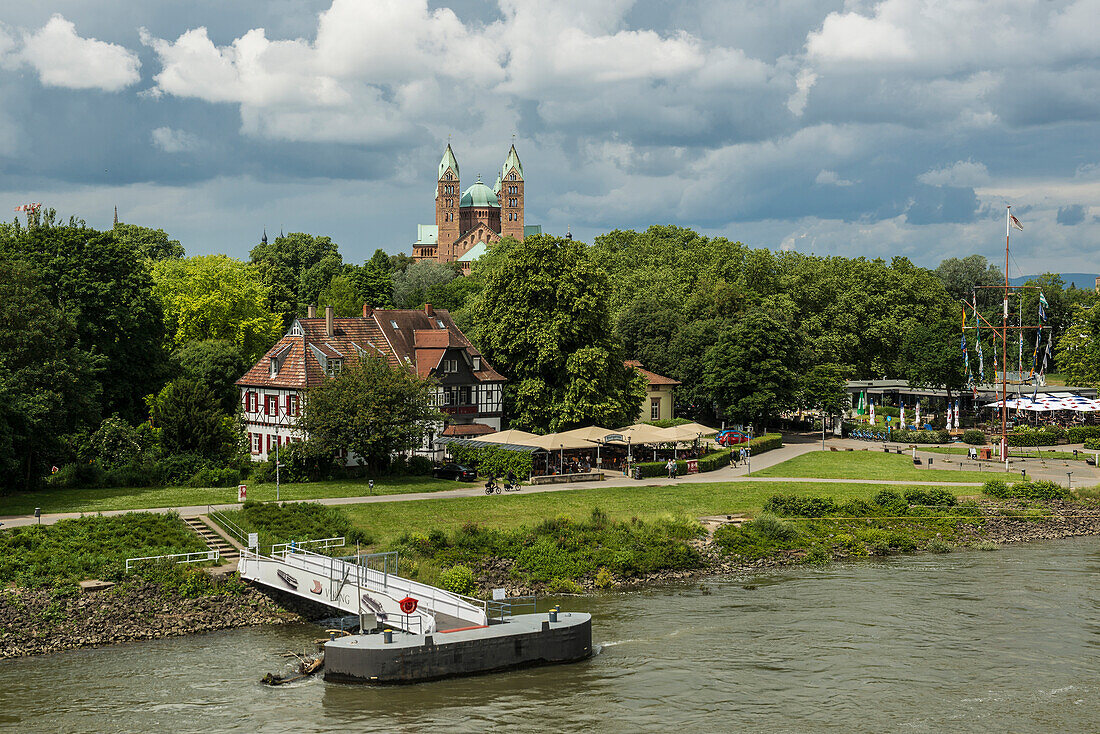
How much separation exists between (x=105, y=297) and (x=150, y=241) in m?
69.1

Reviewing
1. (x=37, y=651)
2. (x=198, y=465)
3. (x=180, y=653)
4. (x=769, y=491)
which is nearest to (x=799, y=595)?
(x=769, y=491)

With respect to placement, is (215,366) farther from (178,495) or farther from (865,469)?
(865,469)

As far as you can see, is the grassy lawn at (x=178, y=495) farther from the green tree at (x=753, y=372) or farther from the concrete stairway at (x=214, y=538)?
the green tree at (x=753, y=372)

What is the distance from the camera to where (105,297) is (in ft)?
218

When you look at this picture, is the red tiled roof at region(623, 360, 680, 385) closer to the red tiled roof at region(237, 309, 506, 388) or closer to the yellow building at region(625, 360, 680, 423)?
the yellow building at region(625, 360, 680, 423)

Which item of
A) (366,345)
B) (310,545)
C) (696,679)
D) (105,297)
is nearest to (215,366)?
(105,297)

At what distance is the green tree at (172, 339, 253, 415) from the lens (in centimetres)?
7812

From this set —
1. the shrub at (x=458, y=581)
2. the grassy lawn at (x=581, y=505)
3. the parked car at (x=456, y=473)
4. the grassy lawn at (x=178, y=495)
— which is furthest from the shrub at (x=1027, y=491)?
the shrub at (x=458, y=581)

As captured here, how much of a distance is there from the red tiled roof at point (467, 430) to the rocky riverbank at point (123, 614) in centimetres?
3013

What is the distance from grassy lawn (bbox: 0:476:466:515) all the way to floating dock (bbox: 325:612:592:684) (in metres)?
20.3

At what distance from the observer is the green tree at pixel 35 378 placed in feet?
156

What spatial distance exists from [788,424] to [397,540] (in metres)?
56.5

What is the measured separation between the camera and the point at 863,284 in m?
111

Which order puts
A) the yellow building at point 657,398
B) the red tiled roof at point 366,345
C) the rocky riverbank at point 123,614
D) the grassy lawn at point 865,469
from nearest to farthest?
the rocky riverbank at point 123,614, the grassy lawn at point 865,469, the red tiled roof at point 366,345, the yellow building at point 657,398
